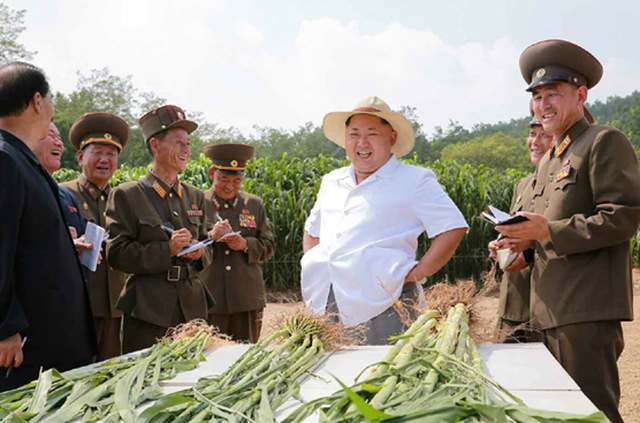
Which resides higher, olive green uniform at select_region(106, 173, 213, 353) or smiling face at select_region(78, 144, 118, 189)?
smiling face at select_region(78, 144, 118, 189)

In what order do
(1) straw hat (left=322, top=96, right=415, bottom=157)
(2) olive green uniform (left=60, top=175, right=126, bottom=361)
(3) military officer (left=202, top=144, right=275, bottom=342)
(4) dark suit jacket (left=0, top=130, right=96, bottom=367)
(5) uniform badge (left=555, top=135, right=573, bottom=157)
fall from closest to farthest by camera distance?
(4) dark suit jacket (left=0, top=130, right=96, bottom=367) < (5) uniform badge (left=555, top=135, right=573, bottom=157) < (1) straw hat (left=322, top=96, right=415, bottom=157) < (2) olive green uniform (left=60, top=175, right=126, bottom=361) < (3) military officer (left=202, top=144, right=275, bottom=342)

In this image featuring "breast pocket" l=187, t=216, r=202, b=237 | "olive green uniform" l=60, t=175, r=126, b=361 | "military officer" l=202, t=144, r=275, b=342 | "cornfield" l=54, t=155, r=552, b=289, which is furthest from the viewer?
"cornfield" l=54, t=155, r=552, b=289

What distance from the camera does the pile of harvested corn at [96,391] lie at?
162cm

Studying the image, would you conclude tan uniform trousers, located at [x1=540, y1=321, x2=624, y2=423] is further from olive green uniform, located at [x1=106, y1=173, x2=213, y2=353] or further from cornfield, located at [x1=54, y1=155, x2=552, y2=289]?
cornfield, located at [x1=54, y1=155, x2=552, y2=289]

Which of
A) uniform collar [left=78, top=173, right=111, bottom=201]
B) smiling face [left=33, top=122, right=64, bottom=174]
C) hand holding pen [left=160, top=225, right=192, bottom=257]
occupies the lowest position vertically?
hand holding pen [left=160, top=225, right=192, bottom=257]

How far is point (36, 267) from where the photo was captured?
261 cm

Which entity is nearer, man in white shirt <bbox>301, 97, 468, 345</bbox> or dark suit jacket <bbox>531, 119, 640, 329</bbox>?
dark suit jacket <bbox>531, 119, 640, 329</bbox>

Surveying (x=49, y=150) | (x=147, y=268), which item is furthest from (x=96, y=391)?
(x=49, y=150)

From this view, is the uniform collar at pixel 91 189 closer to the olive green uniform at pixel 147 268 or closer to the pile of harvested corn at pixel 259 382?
the olive green uniform at pixel 147 268

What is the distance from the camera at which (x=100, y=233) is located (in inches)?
121

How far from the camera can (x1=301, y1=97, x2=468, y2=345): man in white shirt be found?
3.06 meters

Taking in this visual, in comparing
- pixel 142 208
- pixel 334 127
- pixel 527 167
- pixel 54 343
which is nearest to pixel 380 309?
pixel 334 127

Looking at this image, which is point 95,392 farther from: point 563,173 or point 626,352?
point 626,352

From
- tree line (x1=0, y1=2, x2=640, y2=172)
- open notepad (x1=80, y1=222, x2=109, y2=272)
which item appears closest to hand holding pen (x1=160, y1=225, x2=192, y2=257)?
open notepad (x1=80, y1=222, x2=109, y2=272)
